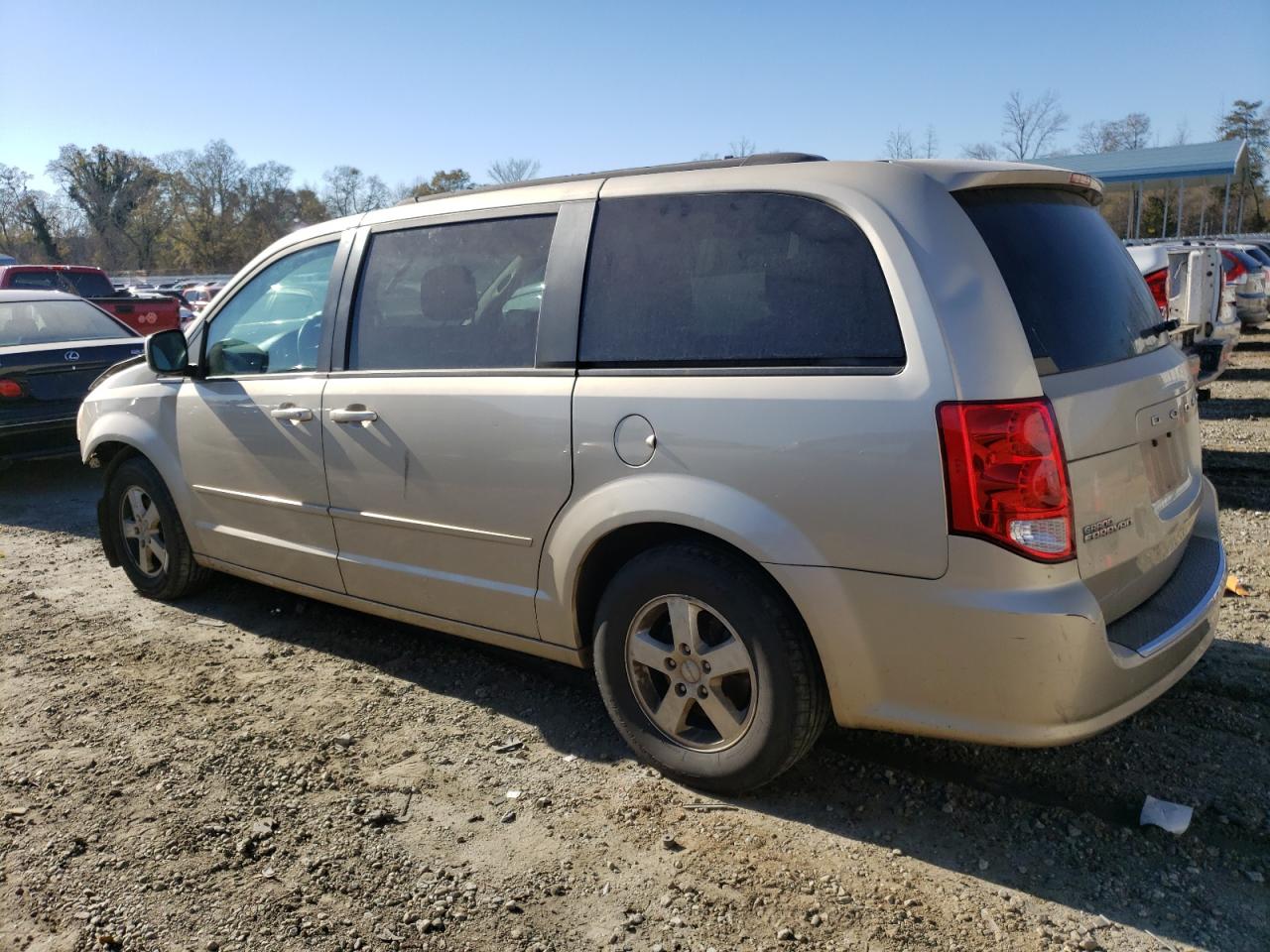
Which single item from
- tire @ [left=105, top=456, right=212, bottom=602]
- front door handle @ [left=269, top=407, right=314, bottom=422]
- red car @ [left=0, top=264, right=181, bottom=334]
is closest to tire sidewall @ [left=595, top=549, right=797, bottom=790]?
front door handle @ [left=269, top=407, right=314, bottom=422]

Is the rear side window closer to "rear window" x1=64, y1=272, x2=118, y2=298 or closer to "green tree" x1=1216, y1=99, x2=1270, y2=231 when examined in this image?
"rear window" x1=64, y1=272, x2=118, y2=298

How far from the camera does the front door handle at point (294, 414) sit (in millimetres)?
4238

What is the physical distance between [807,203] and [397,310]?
1.80 m

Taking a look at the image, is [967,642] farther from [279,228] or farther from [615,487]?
[279,228]

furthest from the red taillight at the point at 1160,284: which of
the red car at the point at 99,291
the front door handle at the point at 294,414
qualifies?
the red car at the point at 99,291

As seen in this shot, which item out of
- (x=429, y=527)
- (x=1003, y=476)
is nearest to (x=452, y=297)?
(x=429, y=527)

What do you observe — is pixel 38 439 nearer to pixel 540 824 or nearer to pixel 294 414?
pixel 294 414

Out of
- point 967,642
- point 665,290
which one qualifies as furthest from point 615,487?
point 967,642

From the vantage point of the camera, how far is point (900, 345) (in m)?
2.77

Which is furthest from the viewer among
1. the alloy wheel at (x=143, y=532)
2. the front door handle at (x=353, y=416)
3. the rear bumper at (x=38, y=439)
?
the rear bumper at (x=38, y=439)

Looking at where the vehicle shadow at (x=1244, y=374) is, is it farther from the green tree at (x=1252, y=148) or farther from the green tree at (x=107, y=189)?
the green tree at (x=107, y=189)

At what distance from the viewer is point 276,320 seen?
4.65m

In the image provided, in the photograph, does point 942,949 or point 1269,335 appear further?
point 1269,335

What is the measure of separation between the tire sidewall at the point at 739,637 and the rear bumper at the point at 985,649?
0.13m
